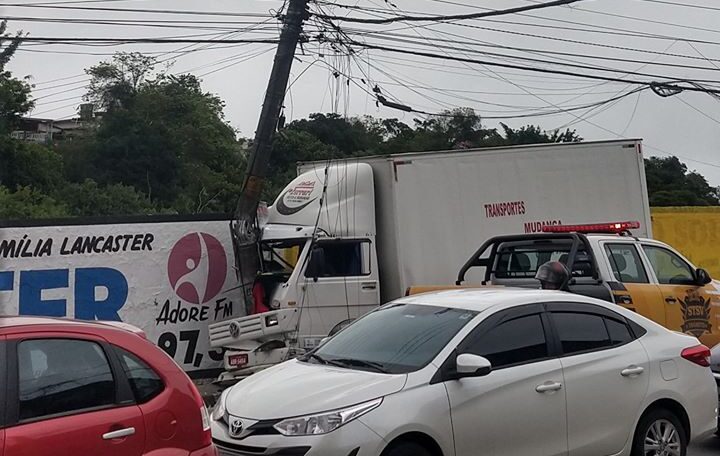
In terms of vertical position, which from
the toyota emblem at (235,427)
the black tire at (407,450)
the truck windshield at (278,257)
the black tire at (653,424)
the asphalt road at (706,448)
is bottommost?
the asphalt road at (706,448)

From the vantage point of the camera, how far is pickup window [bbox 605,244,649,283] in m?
10.2

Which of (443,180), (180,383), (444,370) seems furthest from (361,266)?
(180,383)

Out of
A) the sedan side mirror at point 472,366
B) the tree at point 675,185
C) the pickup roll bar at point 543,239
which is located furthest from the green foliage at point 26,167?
the tree at point 675,185

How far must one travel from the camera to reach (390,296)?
12.4 metres

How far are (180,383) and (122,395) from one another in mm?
398

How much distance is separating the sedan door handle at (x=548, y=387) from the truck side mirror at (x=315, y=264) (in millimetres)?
6178

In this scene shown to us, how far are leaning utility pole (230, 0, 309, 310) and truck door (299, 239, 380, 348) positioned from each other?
4.59ft

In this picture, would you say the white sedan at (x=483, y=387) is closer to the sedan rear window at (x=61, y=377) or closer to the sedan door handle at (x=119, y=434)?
the sedan door handle at (x=119, y=434)

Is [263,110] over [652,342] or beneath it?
over

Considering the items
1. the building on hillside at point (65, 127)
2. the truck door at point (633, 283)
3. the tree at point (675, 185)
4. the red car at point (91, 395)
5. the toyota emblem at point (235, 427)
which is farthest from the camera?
the tree at point (675, 185)

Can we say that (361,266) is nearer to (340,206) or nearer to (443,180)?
(340,206)

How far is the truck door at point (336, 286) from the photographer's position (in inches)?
460

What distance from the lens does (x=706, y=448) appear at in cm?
832

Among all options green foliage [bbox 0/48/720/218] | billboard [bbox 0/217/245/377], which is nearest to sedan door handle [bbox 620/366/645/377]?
billboard [bbox 0/217/245/377]
